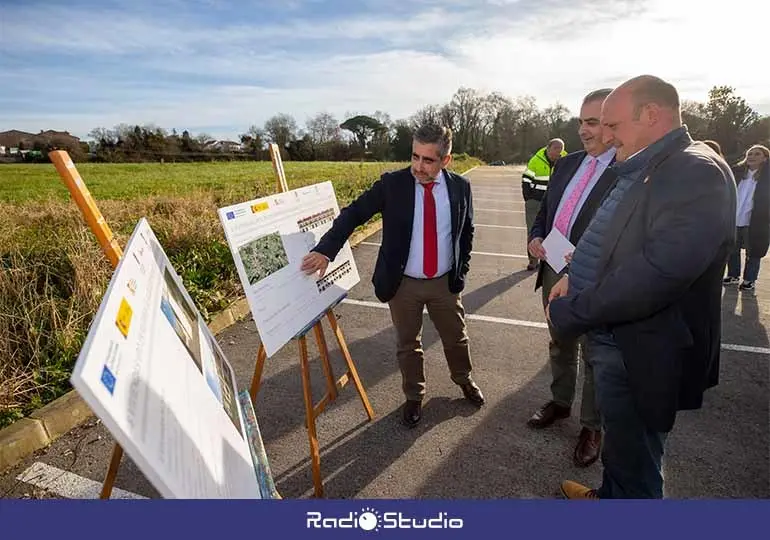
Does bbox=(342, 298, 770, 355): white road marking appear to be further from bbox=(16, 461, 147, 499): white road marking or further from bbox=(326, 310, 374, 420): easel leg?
bbox=(16, 461, 147, 499): white road marking

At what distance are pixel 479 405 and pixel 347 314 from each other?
197 centimetres

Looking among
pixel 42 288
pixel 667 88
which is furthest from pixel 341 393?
pixel 42 288

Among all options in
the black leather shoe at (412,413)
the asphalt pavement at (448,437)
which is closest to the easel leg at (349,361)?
the asphalt pavement at (448,437)

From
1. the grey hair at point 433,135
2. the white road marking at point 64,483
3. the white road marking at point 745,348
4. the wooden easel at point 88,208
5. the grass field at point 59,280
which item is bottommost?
the white road marking at point 745,348

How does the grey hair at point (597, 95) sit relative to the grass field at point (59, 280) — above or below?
above

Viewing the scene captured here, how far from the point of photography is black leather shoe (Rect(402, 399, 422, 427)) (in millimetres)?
2834

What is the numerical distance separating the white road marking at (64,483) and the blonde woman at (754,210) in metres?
6.49

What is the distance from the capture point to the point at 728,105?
26.4m

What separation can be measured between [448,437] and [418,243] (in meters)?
1.23

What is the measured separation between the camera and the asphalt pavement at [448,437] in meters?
2.34

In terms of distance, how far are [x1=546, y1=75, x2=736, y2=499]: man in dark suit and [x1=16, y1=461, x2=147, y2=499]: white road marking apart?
239cm

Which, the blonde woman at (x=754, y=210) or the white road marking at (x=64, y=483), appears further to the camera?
the blonde woman at (x=754, y=210)

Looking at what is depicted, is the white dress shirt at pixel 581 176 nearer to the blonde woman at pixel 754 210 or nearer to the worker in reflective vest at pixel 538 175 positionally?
the worker in reflective vest at pixel 538 175

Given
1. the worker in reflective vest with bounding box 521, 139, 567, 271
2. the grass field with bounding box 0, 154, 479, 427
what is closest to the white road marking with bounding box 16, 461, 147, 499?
the grass field with bounding box 0, 154, 479, 427
